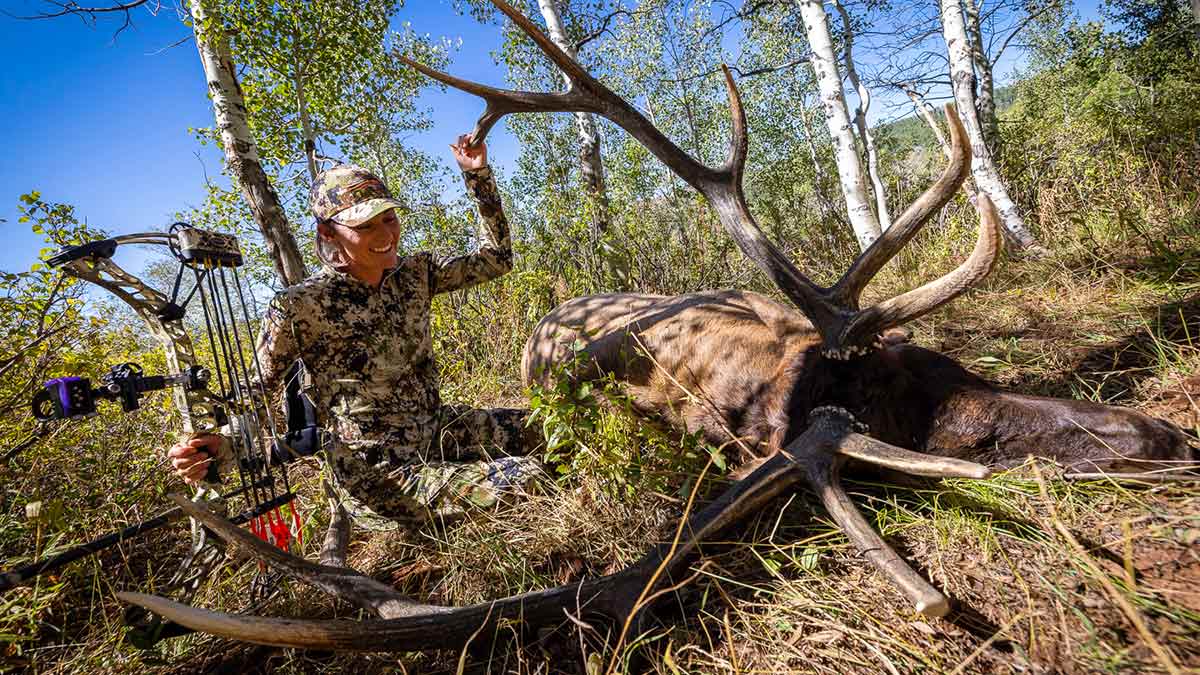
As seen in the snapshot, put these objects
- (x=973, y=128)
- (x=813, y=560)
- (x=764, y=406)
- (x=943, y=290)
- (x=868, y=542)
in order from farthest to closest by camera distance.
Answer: (x=973, y=128) → (x=764, y=406) → (x=943, y=290) → (x=813, y=560) → (x=868, y=542)

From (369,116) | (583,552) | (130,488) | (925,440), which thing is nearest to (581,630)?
(583,552)

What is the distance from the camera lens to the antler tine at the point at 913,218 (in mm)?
1784

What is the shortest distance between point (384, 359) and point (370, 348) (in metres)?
0.09

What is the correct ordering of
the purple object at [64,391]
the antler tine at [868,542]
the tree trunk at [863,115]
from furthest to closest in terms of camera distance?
the tree trunk at [863,115] → the purple object at [64,391] → the antler tine at [868,542]

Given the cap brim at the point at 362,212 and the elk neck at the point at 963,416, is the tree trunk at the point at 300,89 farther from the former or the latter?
the elk neck at the point at 963,416

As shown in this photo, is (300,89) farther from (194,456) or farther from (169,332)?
(194,456)

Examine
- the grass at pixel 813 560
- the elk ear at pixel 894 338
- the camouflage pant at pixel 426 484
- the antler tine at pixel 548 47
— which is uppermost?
the antler tine at pixel 548 47

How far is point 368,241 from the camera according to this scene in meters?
2.41

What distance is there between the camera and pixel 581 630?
1438 millimetres

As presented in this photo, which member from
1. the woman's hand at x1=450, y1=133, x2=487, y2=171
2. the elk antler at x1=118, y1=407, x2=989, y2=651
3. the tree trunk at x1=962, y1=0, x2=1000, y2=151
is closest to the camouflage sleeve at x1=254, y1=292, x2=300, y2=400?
the elk antler at x1=118, y1=407, x2=989, y2=651

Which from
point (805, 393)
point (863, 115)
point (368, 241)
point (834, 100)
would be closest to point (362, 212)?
point (368, 241)

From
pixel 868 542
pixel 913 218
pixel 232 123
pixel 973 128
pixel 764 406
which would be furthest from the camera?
pixel 973 128

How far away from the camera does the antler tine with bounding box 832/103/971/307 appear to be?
5.85 feet

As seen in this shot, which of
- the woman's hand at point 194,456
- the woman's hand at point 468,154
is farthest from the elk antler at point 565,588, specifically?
the woman's hand at point 468,154
